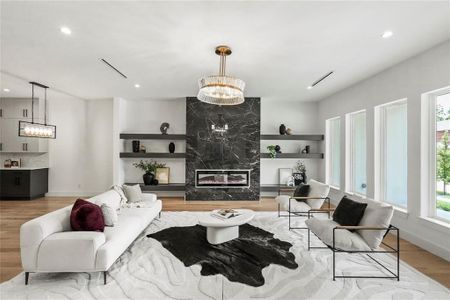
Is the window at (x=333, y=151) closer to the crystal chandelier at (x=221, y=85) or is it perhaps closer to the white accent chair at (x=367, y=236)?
the white accent chair at (x=367, y=236)

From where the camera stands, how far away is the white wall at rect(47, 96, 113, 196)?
711 cm

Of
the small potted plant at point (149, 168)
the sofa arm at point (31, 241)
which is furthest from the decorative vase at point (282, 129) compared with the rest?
the sofa arm at point (31, 241)

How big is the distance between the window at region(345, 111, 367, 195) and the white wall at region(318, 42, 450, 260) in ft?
1.71

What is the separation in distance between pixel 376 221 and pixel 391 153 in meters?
2.28

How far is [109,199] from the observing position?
3.75 m

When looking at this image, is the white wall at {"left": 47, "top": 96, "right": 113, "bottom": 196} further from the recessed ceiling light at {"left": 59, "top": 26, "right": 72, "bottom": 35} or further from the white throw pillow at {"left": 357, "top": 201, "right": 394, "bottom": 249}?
the white throw pillow at {"left": 357, "top": 201, "right": 394, "bottom": 249}

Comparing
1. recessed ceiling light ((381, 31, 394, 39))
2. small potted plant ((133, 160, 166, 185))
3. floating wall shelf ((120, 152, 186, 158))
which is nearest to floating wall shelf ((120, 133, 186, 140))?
floating wall shelf ((120, 152, 186, 158))

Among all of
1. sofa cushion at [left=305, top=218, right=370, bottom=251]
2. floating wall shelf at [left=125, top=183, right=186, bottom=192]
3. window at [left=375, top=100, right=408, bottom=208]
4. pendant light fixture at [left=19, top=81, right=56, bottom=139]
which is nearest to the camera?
sofa cushion at [left=305, top=218, right=370, bottom=251]

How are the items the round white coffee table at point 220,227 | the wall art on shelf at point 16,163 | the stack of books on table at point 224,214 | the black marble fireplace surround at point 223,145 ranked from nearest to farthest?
the round white coffee table at point 220,227 → the stack of books on table at point 224,214 → the black marble fireplace surround at point 223,145 → the wall art on shelf at point 16,163

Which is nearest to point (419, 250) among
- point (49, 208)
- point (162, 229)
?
point (162, 229)

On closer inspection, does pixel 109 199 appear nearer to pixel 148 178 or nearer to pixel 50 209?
pixel 50 209

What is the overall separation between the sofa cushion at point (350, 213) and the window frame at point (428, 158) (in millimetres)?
1330

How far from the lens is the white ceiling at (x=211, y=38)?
2.52 metres

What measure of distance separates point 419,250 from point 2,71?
25.0 ft
